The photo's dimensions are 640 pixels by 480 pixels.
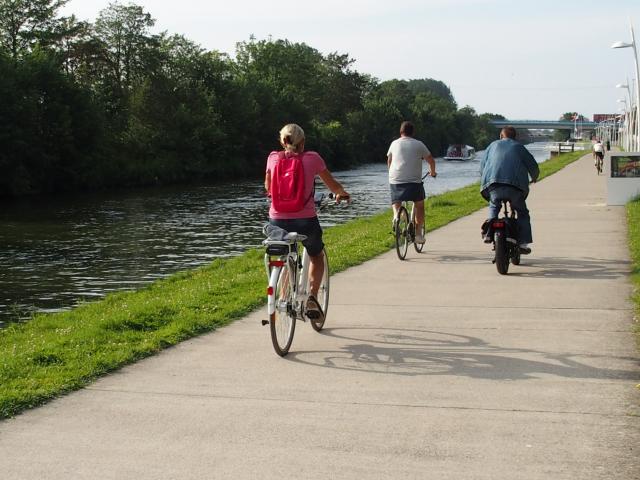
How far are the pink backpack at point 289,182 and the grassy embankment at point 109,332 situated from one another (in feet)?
4.52

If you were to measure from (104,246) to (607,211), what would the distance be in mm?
11606

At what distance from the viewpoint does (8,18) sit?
66.4 m

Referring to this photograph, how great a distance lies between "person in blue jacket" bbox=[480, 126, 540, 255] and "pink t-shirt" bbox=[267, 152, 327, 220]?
460 cm

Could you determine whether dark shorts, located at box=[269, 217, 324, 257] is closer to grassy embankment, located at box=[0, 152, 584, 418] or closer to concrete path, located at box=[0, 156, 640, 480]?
concrete path, located at box=[0, 156, 640, 480]

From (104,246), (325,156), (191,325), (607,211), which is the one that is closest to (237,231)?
(104,246)

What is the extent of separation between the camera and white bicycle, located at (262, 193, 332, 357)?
6.44 m

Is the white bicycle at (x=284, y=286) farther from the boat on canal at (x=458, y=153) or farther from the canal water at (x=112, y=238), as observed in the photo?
the boat on canal at (x=458, y=153)

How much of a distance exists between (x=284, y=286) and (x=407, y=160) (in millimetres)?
6045

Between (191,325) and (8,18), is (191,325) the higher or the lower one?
the lower one

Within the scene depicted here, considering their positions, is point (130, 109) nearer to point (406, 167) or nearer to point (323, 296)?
point (406, 167)

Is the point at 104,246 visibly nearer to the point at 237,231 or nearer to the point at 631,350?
the point at 237,231

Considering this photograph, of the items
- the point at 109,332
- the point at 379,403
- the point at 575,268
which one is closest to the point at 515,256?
the point at 575,268

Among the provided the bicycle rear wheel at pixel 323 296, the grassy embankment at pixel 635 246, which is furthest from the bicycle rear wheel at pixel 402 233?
the bicycle rear wheel at pixel 323 296

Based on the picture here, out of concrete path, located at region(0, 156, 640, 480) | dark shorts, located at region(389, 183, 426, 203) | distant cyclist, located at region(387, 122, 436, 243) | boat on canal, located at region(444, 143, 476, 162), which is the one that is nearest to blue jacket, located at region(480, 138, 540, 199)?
distant cyclist, located at region(387, 122, 436, 243)
